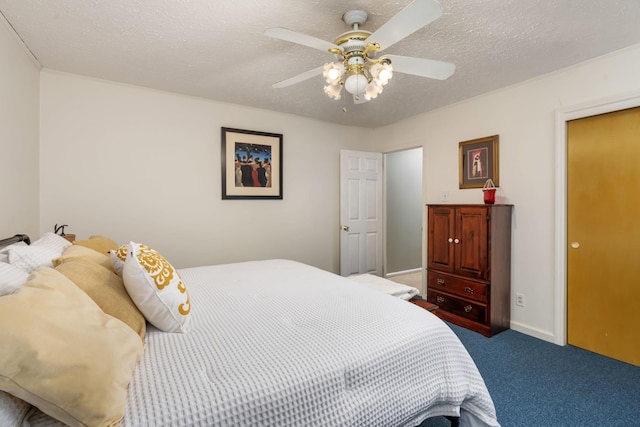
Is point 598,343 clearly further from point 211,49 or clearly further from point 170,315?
point 211,49

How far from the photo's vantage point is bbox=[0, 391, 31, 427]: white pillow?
0.68 metres

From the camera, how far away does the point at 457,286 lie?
309 cm

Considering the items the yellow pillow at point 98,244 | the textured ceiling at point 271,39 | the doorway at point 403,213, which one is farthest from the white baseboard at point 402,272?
the yellow pillow at point 98,244

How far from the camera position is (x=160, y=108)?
10.2 ft

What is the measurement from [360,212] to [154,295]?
3.35 metres

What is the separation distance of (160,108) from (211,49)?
4.02ft

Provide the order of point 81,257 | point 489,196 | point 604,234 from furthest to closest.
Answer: point 489,196 < point 604,234 < point 81,257

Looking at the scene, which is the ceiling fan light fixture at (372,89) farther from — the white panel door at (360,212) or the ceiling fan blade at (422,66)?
the white panel door at (360,212)

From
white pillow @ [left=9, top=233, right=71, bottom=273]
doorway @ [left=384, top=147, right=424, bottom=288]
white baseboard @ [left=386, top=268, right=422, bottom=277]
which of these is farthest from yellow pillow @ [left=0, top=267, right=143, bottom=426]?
white baseboard @ [left=386, top=268, right=422, bottom=277]

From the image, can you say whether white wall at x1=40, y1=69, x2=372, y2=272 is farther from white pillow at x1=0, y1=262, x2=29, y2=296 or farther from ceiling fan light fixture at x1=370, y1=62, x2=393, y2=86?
ceiling fan light fixture at x1=370, y1=62, x2=393, y2=86

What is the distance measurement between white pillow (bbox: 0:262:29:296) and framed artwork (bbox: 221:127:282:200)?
2.47 meters

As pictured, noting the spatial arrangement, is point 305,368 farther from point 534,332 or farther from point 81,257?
point 534,332

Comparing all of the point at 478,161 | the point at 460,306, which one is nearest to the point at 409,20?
the point at 478,161

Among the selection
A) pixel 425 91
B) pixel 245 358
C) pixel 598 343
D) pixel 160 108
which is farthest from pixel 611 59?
pixel 160 108
